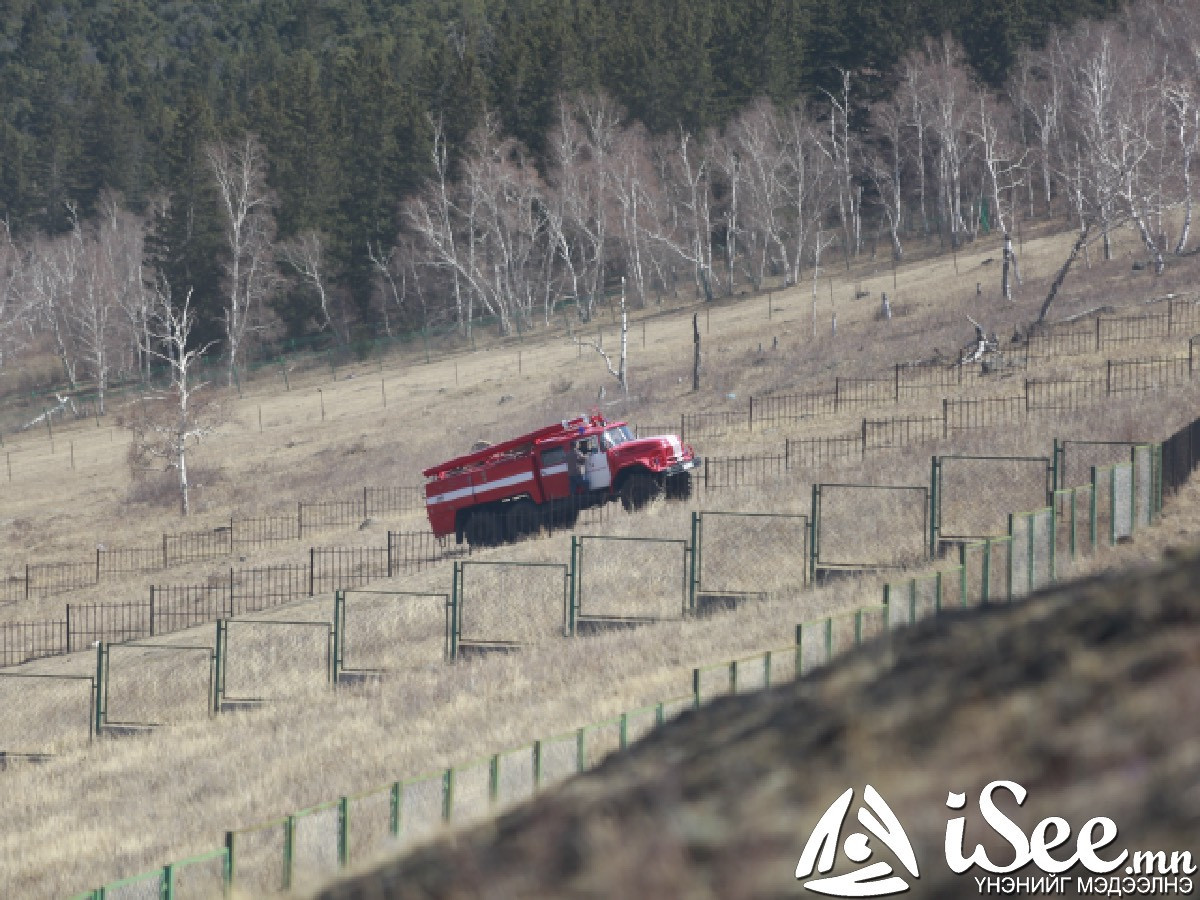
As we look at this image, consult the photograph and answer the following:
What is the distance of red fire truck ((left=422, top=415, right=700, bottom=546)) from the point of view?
33.7 meters

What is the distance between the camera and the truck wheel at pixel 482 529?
115ft

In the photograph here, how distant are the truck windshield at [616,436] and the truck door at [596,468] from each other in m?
0.30

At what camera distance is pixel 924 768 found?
3.14 m

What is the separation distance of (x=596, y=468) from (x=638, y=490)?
Result: 1.08 m

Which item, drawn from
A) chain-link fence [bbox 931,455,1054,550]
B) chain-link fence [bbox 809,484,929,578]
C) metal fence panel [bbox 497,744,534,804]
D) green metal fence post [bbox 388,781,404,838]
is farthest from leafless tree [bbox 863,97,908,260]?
green metal fence post [bbox 388,781,404,838]

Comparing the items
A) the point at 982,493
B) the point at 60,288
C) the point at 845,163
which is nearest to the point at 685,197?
the point at 845,163

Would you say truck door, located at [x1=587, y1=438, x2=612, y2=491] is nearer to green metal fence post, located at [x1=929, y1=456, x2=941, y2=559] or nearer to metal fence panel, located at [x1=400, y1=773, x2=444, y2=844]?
green metal fence post, located at [x1=929, y1=456, x2=941, y2=559]

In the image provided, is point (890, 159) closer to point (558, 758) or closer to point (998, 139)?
point (998, 139)

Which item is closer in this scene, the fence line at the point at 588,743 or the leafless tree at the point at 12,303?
the fence line at the point at 588,743

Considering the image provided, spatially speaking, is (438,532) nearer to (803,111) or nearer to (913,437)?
(913,437)

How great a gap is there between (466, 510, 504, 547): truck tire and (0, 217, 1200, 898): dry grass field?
45 cm

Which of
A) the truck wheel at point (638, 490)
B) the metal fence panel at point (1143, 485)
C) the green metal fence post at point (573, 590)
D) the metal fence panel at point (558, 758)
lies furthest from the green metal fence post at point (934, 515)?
the metal fence panel at point (558, 758)

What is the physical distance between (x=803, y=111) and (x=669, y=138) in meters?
7.96

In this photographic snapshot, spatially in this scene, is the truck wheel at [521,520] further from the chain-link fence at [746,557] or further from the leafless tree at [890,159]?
the leafless tree at [890,159]
